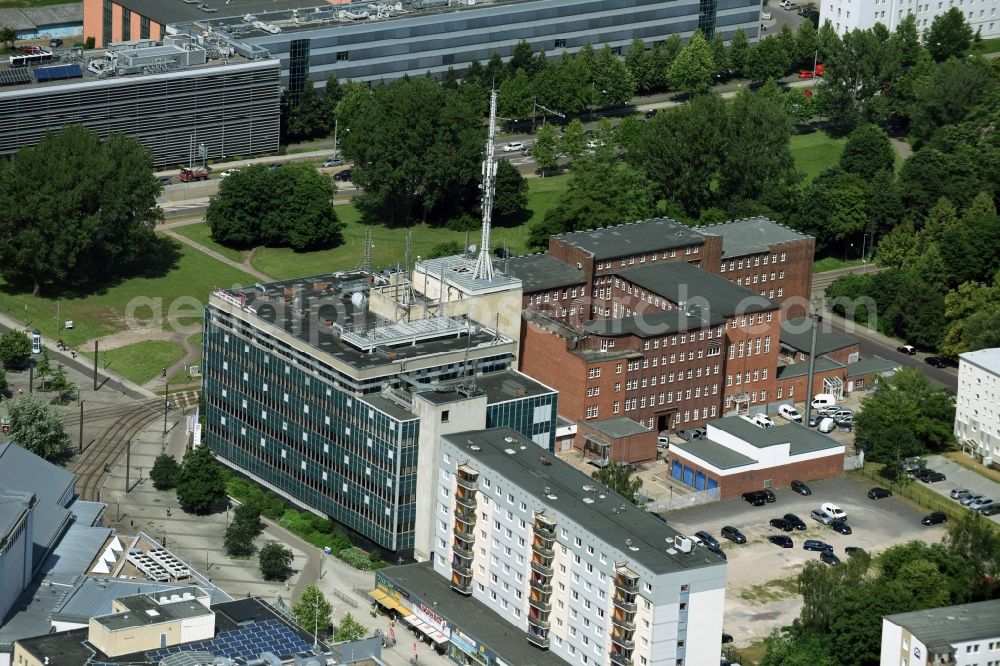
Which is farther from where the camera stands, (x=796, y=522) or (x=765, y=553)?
(x=796, y=522)

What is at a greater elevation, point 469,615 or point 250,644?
point 250,644

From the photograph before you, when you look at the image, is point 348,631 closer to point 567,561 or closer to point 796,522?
point 567,561

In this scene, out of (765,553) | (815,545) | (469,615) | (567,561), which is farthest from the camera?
(815,545)

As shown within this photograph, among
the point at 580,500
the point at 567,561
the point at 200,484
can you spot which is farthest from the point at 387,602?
the point at 200,484

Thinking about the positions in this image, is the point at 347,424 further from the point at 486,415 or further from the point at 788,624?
the point at 788,624

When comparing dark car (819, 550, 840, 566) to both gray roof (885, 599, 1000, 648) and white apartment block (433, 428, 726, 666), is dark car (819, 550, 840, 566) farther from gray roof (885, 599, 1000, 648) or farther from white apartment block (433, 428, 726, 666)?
white apartment block (433, 428, 726, 666)

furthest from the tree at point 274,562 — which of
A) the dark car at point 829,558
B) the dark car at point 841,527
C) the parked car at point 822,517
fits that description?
the dark car at point 841,527
